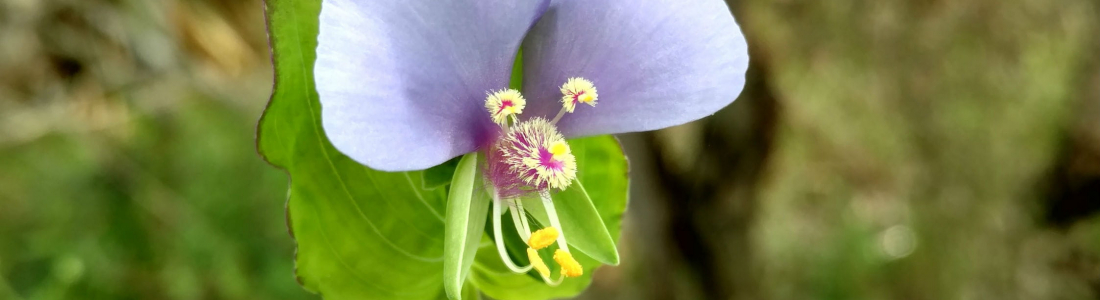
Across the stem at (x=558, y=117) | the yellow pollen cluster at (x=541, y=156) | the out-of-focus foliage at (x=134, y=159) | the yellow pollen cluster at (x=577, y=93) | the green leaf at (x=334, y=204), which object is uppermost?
the yellow pollen cluster at (x=577, y=93)

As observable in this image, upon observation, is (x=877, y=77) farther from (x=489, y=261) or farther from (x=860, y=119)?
(x=489, y=261)

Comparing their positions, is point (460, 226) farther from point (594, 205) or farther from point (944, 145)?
point (944, 145)

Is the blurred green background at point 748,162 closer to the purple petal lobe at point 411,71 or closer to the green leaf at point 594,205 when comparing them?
the green leaf at point 594,205

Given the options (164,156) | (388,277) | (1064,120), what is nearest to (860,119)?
(1064,120)

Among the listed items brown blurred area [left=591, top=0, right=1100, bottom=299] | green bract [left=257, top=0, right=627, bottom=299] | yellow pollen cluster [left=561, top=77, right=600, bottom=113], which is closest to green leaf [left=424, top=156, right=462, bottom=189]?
green bract [left=257, top=0, right=627, bottom=299]

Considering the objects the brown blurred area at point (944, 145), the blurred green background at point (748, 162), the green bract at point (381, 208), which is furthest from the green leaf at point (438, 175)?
the brown blurred area at point (944, 145)

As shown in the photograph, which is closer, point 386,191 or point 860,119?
point 386,191
